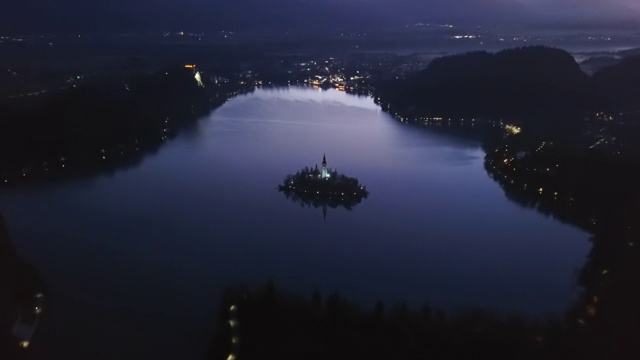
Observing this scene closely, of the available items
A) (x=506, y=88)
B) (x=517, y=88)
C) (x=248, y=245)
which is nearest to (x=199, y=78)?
(x=506, y=88)

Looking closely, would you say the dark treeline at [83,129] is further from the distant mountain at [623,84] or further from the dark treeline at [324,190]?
the distant mountain at [623,84]

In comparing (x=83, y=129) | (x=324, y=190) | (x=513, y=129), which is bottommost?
(x=513, y=129)

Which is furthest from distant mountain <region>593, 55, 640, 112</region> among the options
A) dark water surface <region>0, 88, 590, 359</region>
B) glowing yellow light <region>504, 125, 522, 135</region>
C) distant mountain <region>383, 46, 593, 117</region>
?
dark water surface <region>0, 88, 590, 359</region>

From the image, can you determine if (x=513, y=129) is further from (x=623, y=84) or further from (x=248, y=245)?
(x=248, y=245)

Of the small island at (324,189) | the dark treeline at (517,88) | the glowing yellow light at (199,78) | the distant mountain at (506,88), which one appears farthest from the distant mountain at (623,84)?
the glowing yellow light at (199,78)

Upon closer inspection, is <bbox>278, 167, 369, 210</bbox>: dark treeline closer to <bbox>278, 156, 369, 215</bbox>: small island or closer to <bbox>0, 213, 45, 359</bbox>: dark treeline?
<bbox>278, 156, 369, 215</bbox>: small island

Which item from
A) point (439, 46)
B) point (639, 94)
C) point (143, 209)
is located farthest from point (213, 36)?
point (143, 209)

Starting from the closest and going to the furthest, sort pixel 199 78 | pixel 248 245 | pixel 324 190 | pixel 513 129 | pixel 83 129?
pixel 248 245 → pixel 324 190 → pixel 83 129 → pixel 513 129 → pixel 199 78
